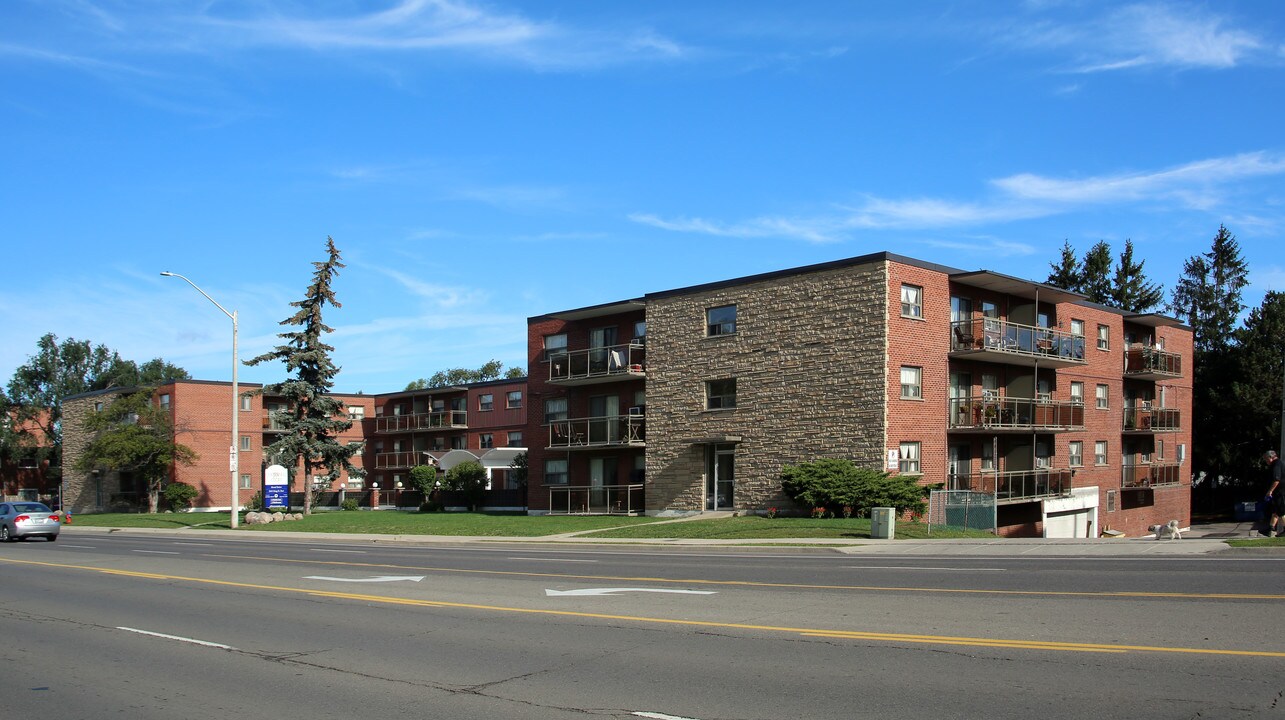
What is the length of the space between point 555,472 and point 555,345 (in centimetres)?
585

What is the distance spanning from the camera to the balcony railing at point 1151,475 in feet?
161

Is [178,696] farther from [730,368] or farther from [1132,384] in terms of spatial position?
[1132,384]

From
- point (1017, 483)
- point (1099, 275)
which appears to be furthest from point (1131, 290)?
point (1017, 483)

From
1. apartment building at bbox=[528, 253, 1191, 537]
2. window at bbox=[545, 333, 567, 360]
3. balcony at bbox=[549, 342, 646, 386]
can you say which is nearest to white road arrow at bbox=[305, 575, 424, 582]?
apartment building at bbox=[528, 253, 1191, 537]

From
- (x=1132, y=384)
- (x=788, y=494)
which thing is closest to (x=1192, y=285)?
(x=1132, y=384)

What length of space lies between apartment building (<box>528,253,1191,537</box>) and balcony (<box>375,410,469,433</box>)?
1997cm

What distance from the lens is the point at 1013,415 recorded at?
127 ft

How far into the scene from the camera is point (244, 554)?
1059 inches

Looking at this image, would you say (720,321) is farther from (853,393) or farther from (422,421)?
(422,421)

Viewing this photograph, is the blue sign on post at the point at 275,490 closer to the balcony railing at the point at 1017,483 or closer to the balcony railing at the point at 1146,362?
the balcony railing at the point at 1017,483

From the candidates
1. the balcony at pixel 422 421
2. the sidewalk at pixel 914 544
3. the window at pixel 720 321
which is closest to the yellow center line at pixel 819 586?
the sidewalk at pixel 914 544

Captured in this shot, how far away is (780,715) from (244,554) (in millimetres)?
22747

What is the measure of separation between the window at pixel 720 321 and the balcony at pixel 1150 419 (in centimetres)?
2257

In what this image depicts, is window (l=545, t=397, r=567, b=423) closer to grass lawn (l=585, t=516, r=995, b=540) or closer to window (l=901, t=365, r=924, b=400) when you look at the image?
grass lawn (l=585, t=516, r=995, b=540)
